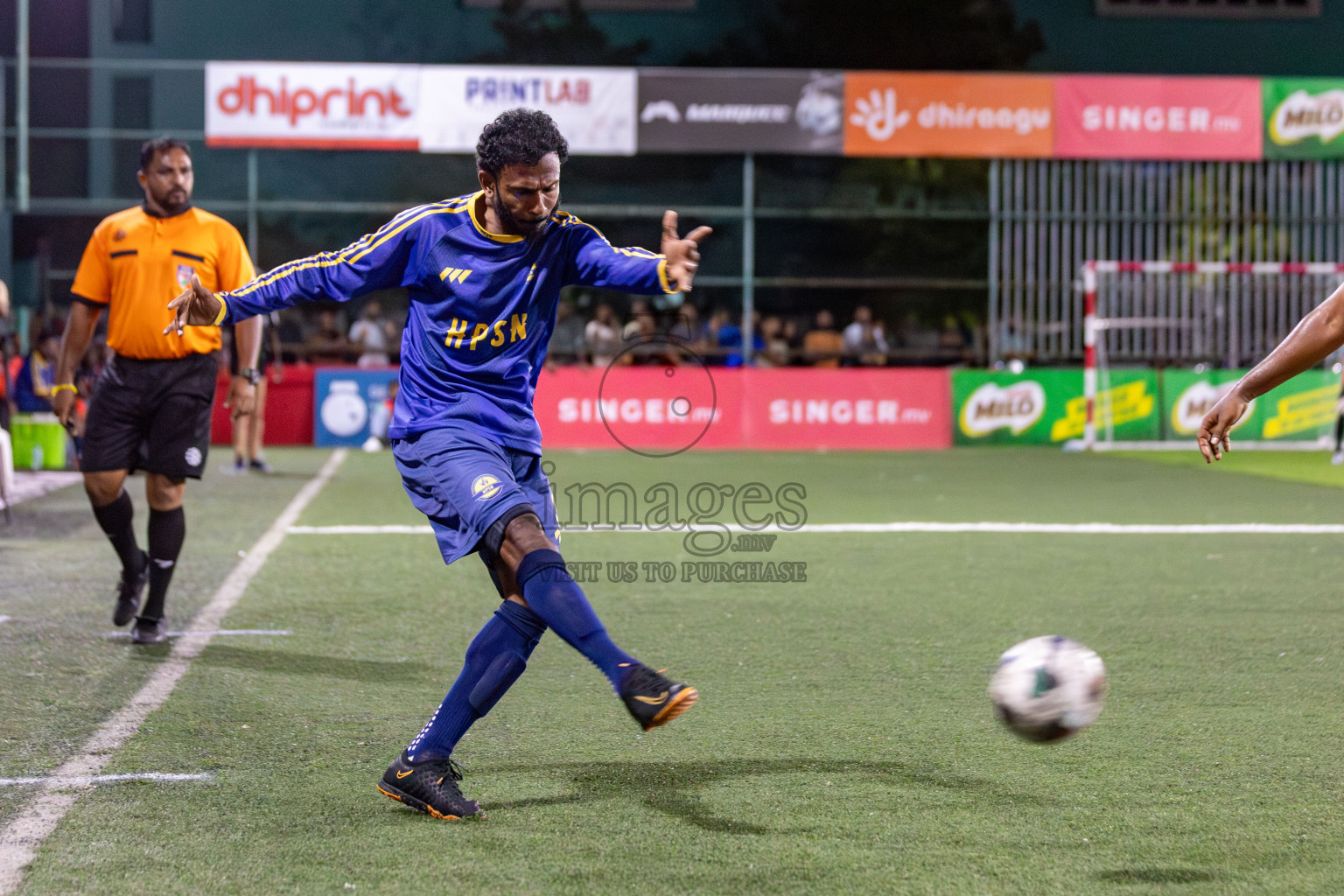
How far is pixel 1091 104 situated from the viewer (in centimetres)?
2061

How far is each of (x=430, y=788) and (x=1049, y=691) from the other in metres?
1.69

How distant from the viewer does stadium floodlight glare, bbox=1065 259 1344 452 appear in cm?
1919

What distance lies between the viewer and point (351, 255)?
4.15 metres

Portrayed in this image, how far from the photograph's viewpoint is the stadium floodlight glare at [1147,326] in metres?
19.2

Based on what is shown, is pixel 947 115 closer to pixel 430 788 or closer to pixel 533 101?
pixel 533 101

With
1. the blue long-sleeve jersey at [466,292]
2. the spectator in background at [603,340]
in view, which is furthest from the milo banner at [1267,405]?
the blue long-sleeve jersey at [466,292]

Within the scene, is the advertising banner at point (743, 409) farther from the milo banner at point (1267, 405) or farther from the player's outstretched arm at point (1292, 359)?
the player's outstretched arm at point (1292, 359)

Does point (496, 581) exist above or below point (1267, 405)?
below

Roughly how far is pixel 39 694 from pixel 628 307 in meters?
21.1

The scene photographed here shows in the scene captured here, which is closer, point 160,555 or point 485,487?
point 485,487

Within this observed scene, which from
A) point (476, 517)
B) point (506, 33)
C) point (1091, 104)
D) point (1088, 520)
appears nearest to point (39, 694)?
point (476, 517)

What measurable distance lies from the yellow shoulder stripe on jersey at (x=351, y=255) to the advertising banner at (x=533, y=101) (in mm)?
16182

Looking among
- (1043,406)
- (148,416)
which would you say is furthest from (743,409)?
(148,416)

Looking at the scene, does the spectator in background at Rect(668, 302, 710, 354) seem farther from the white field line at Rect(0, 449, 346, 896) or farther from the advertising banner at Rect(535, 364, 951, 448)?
the white field line at Rect(0, 449, 346, 896)
